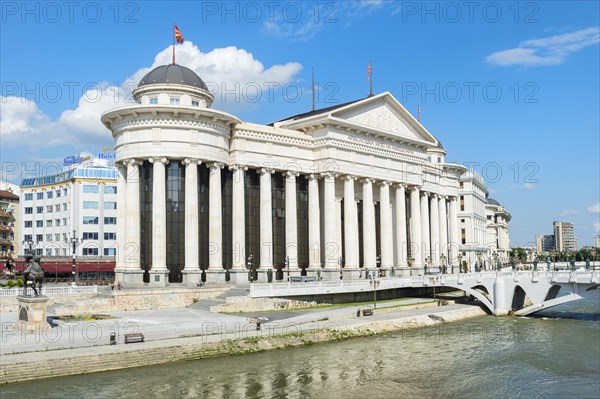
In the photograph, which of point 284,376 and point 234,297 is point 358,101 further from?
point 284,376

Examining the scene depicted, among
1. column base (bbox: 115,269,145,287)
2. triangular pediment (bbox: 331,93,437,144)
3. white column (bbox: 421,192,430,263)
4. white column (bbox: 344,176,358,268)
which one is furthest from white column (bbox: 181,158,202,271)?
white column (bbox: 421,192,430,263)

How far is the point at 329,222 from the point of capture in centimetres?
7662

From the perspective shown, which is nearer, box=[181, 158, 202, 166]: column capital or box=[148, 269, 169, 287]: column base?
box=[148, 269, 169, 287]: column base

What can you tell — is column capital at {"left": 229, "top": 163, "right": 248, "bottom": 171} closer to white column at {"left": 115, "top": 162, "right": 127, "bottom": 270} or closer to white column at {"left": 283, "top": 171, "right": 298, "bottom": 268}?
white column at {"left": 283, "top": 171, "right": 298, "bottom": 268}

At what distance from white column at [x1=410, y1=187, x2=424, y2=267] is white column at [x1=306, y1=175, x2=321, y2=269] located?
20.6 metres

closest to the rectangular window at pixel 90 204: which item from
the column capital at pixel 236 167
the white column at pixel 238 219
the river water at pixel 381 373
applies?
the white column at pixel 238 219

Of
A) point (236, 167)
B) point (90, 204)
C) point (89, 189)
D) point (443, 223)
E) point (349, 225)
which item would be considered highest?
point (89, 189)

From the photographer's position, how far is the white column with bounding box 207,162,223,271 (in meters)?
66.2

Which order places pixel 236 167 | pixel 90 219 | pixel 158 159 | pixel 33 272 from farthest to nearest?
pixel 90 219, pixel 236 167, pixel 158 159, pixel 33 272

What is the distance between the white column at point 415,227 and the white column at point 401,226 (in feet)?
9.12

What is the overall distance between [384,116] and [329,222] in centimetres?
1874

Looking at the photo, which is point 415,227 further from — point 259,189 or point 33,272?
point 33,272

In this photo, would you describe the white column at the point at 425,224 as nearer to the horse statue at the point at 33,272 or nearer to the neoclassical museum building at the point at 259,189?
the neoclassical museum building at the point at 259,189

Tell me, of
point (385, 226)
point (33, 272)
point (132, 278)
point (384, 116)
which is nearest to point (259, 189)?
point (132, 278)
